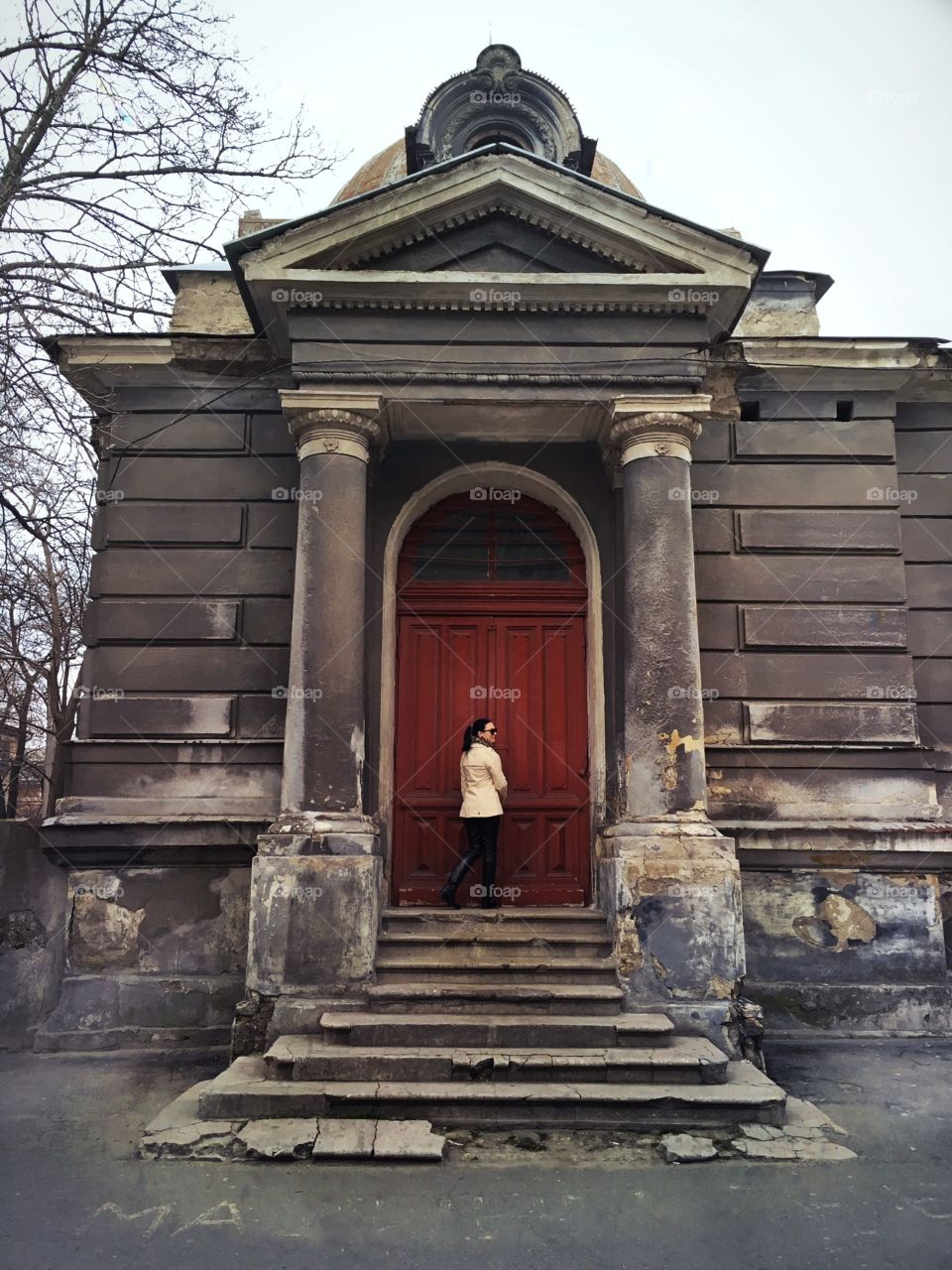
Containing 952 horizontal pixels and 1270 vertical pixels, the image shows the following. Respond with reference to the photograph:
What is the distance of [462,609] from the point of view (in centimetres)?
995

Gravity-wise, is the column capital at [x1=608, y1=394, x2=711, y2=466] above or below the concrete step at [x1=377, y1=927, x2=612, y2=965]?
above

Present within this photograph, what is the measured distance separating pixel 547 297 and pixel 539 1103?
20.5 feet

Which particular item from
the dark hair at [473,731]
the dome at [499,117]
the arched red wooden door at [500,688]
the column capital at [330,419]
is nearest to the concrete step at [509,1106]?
the arched red wooden door at [500,688]

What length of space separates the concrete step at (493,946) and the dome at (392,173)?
34.5 feet

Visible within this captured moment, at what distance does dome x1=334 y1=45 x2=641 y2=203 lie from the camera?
38.8ft

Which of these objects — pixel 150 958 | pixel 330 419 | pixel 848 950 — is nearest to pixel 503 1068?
pixel 150 958

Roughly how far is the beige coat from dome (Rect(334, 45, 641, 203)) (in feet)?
23.4

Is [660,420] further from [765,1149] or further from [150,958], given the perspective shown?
[150,958]

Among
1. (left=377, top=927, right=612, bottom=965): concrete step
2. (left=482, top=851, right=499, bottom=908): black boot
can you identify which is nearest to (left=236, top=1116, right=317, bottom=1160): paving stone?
(left=377, top=927, right=612, bottom=965): concrete step

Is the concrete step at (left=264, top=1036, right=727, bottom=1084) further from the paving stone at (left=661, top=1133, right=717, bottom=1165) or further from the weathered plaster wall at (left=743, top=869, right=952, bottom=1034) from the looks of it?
the weathered plaster wall at (left=743, top=869, right=952, bottom=1034)

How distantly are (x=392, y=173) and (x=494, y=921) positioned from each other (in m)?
10.7

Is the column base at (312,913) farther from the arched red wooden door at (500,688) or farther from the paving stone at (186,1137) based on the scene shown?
the arched red wooden door at (500,688)

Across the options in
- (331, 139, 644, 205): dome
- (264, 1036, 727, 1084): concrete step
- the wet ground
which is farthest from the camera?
(331, 139, 644, 205): dome

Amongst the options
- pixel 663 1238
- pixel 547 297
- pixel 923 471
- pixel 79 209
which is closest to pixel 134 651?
pixel 79 209
